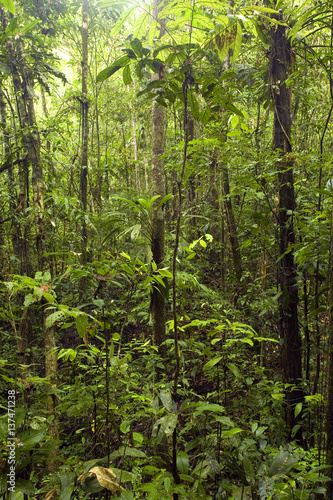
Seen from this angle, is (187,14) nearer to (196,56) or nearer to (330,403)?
(196,56)

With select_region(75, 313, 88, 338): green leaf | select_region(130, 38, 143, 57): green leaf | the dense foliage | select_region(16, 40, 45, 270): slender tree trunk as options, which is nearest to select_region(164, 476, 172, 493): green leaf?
the dense foliage

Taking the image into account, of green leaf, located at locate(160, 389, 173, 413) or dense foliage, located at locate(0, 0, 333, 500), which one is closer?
dense foliage, located at locate(0, 0, 333, 500)

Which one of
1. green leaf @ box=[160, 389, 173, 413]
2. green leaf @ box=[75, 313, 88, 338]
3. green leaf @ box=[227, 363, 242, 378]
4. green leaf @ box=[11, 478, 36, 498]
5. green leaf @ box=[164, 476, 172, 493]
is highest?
green leaf @ box=[75, 313, 88, 338]

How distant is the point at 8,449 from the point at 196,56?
215 cm

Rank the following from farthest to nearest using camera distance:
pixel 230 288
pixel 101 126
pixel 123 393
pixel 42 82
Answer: pixel 101 126 → pixel 230 288 → pixel 42 82 → pixel 123 393

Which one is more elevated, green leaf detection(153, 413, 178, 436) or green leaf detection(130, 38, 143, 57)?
green leaf detection(130, 38, 143, 57)

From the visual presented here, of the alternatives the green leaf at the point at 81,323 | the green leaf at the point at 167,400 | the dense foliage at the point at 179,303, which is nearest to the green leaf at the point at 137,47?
the dense foliage at the point at 179,303

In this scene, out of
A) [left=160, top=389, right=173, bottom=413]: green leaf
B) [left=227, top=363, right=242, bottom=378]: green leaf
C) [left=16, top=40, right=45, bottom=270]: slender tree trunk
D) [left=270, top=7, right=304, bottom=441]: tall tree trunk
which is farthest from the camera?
[left=16, top=40, right=45, bottom=270]: slender tree trunk

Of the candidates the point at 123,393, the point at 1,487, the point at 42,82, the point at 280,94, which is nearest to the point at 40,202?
the point at 42,82

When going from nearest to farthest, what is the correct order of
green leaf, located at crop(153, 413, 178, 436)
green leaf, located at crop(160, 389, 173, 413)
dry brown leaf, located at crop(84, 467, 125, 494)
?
dry brown leaf, located at crop(84, 467, 125, 494)
green leaf, located at crop(153, 413, 178, 436)
green leaf, located at crop(160, 389, 173, 413)

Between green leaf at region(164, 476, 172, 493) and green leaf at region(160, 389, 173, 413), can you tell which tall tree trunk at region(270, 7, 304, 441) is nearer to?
green leaf at region(160, 389, 173, 413)

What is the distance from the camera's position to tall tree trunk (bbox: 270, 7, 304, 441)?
9.83 feet

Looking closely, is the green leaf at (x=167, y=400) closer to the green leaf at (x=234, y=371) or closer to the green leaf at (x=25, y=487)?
the green leaf at (x=234, y=371)

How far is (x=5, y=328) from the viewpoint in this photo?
643cm
